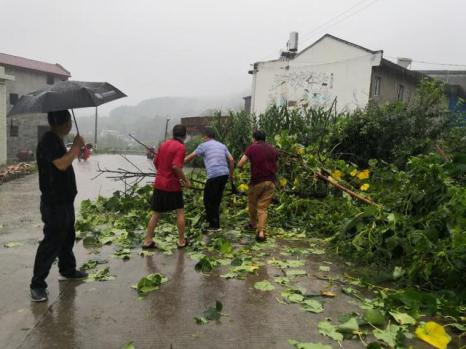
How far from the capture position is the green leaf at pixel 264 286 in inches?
172

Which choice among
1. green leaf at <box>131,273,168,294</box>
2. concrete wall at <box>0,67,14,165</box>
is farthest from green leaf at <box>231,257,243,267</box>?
concrete wall at <box>0,67,14,165</box>

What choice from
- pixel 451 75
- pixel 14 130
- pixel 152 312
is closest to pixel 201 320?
pixel 152 312

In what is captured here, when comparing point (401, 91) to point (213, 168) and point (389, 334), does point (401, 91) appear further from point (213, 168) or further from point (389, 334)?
point (389, 334)

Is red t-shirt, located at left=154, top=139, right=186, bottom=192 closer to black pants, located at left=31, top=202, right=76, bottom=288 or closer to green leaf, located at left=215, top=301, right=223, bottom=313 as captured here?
black pants, located at left=31, top=202, right=76, bottom=288

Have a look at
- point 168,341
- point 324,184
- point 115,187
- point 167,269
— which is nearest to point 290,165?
point 324,184

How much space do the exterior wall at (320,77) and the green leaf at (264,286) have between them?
62.1 ft

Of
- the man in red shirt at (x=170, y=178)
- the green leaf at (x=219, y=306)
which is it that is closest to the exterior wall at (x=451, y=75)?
the man in red shirt at (x=170, y=178)

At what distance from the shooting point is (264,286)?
4402mm

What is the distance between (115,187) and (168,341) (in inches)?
444

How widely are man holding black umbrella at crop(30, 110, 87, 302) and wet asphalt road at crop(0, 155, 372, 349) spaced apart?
32cm

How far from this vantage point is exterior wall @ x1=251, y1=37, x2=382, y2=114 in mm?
23203

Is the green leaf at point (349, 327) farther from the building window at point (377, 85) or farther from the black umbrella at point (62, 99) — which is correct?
the building window at point (377, 85)

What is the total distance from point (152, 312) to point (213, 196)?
10.3ft

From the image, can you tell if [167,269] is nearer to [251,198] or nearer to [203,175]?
[251,198]
